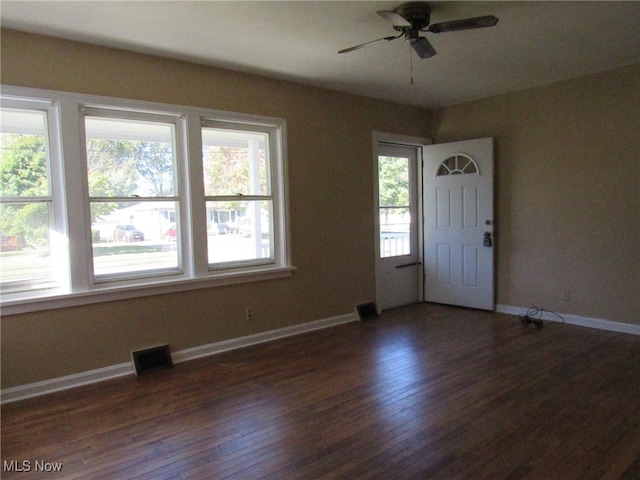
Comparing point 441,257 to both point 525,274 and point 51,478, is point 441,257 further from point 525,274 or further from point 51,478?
point 51,478

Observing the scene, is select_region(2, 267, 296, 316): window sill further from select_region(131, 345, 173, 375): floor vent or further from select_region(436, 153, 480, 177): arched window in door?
select_region(436, 153, 480, 177): arched window in door

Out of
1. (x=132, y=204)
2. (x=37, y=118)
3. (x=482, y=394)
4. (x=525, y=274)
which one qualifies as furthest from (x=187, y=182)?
(x=525, y=274)

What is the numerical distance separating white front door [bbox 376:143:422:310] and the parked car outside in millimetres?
2696

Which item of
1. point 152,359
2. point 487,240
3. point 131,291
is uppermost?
point 487,240

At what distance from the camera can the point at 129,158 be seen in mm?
3492

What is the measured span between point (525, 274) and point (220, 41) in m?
3.96

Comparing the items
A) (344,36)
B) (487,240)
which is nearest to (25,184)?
(344,36)

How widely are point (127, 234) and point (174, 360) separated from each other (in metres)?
1.13

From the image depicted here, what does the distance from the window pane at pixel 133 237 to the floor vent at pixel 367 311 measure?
→ 214 cm

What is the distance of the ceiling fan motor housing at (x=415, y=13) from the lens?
2.69 metres

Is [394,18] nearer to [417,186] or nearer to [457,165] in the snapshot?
[457,165]

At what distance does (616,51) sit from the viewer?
3637 mm

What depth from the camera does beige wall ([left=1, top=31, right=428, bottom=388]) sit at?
3.08 metres

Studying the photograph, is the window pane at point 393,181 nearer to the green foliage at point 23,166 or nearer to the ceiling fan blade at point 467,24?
the ceiling fan blade at point 467,24
